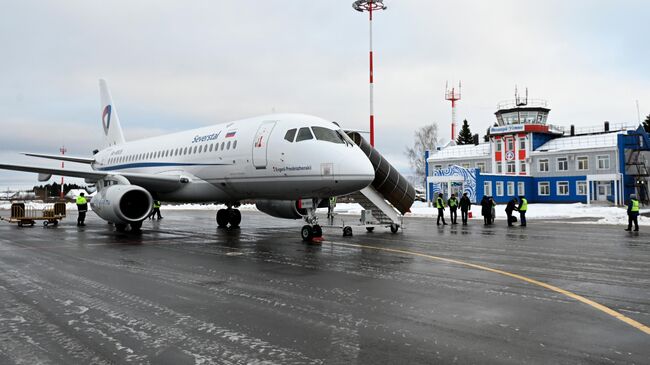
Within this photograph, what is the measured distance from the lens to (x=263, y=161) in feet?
50.1

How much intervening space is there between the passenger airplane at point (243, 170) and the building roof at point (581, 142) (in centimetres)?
4296

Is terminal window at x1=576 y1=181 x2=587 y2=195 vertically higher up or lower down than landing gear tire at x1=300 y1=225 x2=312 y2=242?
higher up

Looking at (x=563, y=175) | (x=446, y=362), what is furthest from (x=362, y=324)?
(x=563, y=175)

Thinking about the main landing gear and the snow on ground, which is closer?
the main landing gear

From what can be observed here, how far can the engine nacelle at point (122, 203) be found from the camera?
1706 centimetres

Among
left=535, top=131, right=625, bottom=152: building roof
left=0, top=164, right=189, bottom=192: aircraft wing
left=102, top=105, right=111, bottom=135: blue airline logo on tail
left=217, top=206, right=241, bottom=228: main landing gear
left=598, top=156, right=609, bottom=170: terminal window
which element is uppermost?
left=535, top=131, right=625, bottom=152: building roof

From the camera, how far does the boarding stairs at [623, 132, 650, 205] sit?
49688mm

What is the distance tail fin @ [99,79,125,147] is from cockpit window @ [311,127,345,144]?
17626 millimetres

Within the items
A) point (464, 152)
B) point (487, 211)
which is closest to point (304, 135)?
point (487, 211)

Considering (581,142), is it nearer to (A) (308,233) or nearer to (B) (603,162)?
(B) (603,162)

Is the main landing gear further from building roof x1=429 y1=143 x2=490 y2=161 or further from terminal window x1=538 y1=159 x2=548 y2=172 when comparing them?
building roof x1=429 y1=143 x2=490 y2=161

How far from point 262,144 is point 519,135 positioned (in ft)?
157

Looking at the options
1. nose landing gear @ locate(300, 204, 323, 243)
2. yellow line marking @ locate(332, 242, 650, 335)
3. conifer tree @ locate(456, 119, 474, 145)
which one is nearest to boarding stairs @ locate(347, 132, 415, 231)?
nose landing gear @ locate(300, 204, 323, 243)

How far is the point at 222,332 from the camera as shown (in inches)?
202
